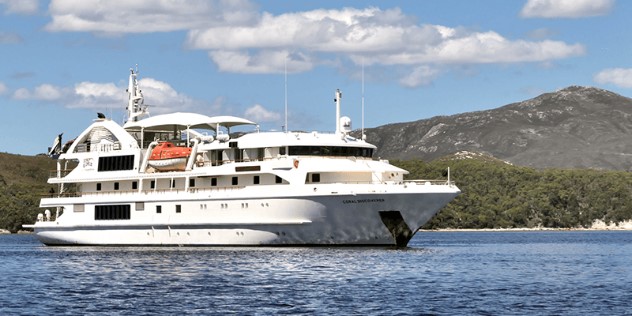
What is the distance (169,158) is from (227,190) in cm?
682

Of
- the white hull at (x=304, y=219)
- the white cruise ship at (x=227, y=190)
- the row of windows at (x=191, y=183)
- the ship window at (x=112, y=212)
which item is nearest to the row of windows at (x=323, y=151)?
the white cruise ship at (x=227, y=190)

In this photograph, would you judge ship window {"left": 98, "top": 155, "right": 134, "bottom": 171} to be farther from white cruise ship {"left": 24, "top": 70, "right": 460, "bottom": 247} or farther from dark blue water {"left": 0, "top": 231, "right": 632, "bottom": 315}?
dark blue water {"left": 0, "top": 231, "right": 632, "bottom": 315}

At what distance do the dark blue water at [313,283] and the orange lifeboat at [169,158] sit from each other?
843 cm

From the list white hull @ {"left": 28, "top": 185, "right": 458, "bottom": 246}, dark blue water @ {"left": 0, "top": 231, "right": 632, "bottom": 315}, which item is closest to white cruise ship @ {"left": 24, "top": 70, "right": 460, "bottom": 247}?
white hull @ {"left": 28, "top": 185, "right": 458, "bottom": 246}

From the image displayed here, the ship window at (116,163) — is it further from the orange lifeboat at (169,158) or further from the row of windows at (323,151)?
the row of windows at (323,151)

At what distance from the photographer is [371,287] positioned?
46.6m

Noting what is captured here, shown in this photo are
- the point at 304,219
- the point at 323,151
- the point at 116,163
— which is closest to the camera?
the point at 304,219

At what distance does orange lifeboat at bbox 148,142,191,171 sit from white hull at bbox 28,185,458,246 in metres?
2.88

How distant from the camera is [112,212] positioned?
7900 cm

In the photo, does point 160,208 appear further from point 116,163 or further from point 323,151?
point 323,151

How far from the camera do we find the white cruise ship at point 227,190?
6750 cm

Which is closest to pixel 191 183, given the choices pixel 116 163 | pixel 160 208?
pixel 160 208

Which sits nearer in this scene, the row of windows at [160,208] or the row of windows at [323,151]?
the row of windows at [323,151]

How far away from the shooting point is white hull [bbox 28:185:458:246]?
66.9 m
